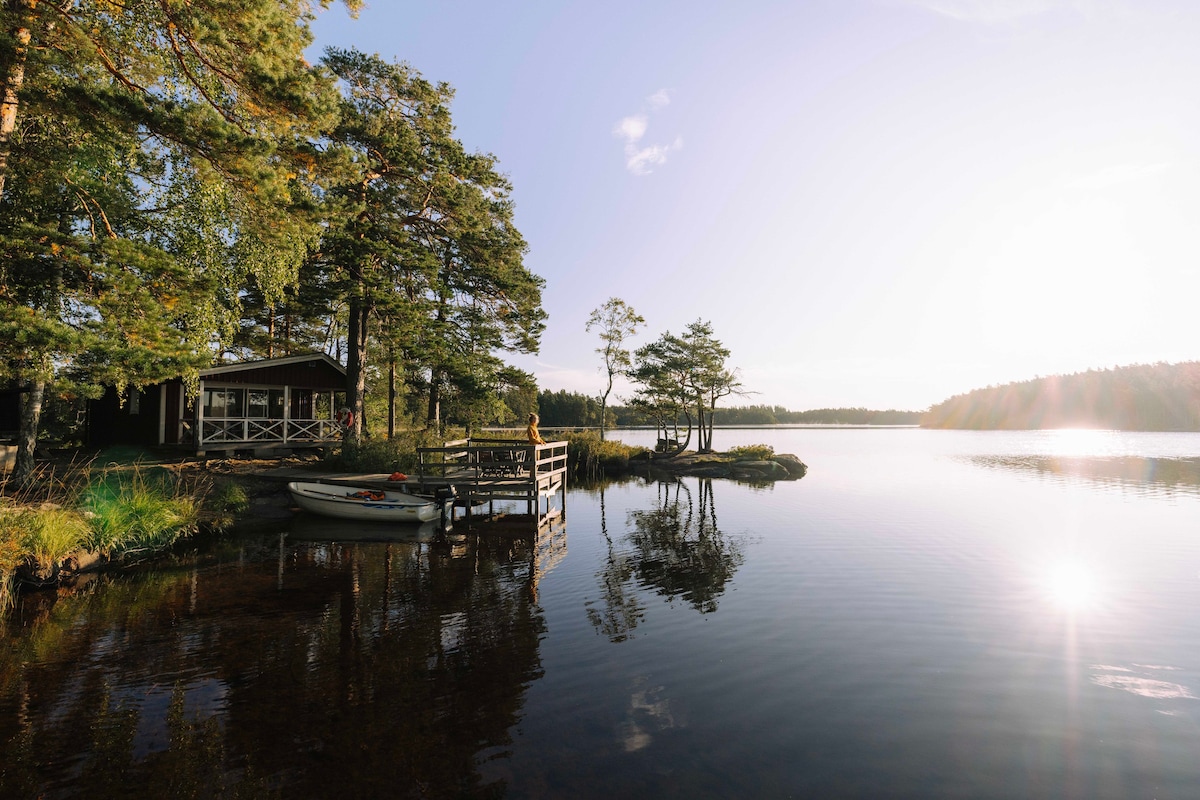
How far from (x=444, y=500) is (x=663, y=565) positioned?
6.90m

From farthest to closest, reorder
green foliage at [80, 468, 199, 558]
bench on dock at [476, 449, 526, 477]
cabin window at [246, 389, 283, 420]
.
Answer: cabin window at [246, 389, 283, 420] → bench on dock at [476, 449, 526, 477] → green foliage at [80, 468, 199, 558]

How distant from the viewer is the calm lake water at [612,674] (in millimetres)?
4656

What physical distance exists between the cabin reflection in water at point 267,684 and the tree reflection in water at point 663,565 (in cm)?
138

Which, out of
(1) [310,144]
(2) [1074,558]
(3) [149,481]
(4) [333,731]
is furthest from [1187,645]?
(3) [149,481]

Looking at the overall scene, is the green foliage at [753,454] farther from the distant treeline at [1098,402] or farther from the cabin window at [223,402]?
the distant treeline at [1098,402]

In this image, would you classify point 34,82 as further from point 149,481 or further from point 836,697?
point 836,697

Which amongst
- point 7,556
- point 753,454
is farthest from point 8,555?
point 753,454

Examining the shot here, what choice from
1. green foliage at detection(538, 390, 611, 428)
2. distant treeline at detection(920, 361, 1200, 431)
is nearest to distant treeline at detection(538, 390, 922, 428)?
green foliage at detection(538, 390, 611, 428)

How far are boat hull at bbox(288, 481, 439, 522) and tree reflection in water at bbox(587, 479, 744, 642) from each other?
543 cm

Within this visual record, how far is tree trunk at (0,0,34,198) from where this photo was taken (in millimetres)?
8727

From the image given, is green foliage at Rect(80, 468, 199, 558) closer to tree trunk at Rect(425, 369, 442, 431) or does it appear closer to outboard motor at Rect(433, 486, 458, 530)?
outboard motor at Rect(433, 486, 458, 530)

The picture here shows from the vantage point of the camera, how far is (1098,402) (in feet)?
324

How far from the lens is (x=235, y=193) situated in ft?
37.7

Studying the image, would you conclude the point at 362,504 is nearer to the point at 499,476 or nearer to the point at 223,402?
the point at 499,476
